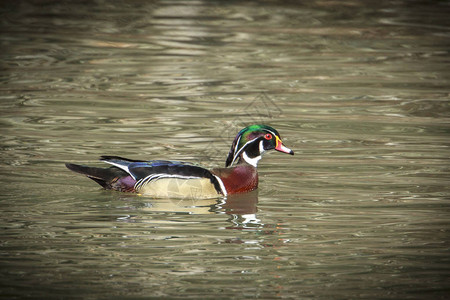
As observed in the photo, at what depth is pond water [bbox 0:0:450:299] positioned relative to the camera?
7094mm

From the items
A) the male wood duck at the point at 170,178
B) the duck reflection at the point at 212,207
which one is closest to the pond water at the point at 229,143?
the duck reflection at the point at 212,207

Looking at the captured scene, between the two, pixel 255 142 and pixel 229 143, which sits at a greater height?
pixel 255 142

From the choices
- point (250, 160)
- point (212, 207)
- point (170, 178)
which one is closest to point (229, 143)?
point (250, 160)

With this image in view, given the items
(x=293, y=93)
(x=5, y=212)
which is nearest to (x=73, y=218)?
(x=5, y=212)

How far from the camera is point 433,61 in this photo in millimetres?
16875

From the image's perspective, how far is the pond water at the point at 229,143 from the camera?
7094 millimetres

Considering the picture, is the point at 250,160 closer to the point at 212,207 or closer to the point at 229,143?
the point at 212,207

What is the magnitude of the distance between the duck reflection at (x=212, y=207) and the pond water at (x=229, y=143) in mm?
29

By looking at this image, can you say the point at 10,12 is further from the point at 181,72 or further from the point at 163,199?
the point at 163,199

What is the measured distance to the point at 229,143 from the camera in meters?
11.7

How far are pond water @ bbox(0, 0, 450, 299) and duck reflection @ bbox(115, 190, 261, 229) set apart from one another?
0.10 feet

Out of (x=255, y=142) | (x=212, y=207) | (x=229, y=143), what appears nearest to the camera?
(x=212, y=207)

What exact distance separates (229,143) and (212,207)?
2611mm

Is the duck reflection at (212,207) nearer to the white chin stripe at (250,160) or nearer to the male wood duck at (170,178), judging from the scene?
the male wood duck at (170,178)
